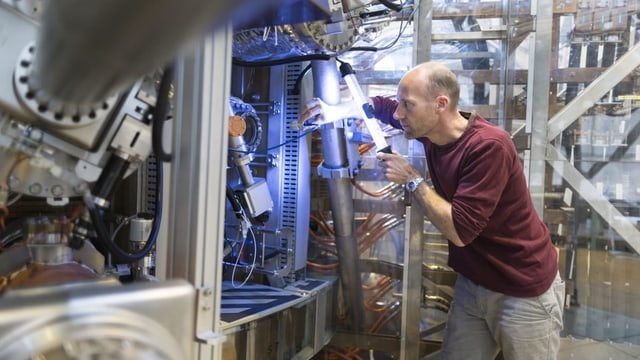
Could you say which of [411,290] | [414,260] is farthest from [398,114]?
[411,290]

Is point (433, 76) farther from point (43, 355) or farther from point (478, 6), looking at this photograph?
point (43, 355)

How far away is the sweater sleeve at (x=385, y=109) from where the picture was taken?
1.88 m

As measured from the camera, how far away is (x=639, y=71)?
6.68ft

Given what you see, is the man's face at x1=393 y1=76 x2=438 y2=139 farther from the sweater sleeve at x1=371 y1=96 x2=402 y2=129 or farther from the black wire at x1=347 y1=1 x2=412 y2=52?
the black wire at x1=347 y1=1 x2=412 y2=52

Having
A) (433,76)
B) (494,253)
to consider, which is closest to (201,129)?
(433,76)

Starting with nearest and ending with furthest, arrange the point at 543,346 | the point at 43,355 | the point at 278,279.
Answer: the point at 43,355
the point at 543,346
the point at 278,279

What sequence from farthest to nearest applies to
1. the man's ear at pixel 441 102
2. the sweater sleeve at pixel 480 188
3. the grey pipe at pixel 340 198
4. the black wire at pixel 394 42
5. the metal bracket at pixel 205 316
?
the black wire at pixel 394 42, the grey pipe at pixel 340 198, the man's ear at pixel 441 102, the sweater sleeve at pixel 480 188, the metal bracket at pixel 205 316

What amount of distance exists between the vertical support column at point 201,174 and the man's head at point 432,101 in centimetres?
96

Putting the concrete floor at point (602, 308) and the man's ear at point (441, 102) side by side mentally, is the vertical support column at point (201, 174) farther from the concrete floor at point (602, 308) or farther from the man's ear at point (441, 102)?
the concrete floor at point (602, 308)

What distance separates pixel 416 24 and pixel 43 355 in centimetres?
199

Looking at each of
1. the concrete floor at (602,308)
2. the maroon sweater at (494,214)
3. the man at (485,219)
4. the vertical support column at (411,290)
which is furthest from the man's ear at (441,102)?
the concrete floor at (602,308)

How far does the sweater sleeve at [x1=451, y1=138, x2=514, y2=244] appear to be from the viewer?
147cm

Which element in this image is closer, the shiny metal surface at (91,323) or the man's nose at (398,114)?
the shiny metal surface at (91,323)

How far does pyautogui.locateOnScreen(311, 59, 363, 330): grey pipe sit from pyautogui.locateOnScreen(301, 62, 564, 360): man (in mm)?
287
